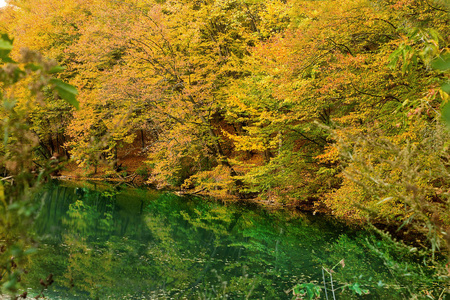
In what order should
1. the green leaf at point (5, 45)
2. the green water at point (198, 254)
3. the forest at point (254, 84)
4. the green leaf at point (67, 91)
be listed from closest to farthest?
the green leaf at point (5, 45) < the green leaf at point (67, 91) < the green water at point (198, 254) < the forest at point (254, 84)

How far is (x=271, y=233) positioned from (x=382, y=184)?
993 centimetres

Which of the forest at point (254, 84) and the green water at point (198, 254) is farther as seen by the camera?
the forest at point (254, 84)

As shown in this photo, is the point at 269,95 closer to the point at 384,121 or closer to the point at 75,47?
the point at 384,121

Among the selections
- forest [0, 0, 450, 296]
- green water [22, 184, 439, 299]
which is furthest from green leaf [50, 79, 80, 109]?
forest [0, 0, 450, 296]

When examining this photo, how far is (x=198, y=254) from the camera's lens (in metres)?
8.84

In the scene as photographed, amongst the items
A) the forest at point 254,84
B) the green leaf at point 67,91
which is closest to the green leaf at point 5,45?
the green leaf at point 67,91

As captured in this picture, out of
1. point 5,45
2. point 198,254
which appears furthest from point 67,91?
point 198,254

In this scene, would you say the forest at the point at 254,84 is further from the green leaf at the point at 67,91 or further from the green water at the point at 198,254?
the green leaf at the point at 67,91

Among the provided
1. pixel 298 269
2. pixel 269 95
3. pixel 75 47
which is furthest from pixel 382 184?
pixel 75 47

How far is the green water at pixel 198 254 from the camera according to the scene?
653 centimetres

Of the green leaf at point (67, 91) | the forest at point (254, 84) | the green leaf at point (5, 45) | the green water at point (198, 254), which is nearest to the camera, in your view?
the green leaf at point (5, 45)

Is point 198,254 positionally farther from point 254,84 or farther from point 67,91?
point 67,91

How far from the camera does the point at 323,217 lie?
1373cm

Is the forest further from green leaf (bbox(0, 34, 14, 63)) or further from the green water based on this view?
green leaf (bbox(0, 34, 14, 63))
